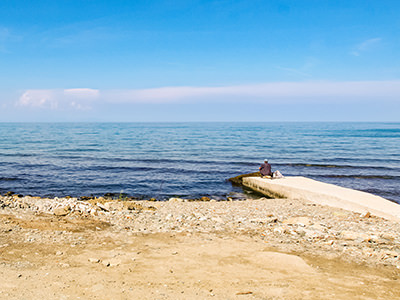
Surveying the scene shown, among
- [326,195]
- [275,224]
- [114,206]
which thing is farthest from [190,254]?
[326,195]

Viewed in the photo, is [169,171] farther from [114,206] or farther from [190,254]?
[190,254]

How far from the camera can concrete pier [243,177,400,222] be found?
14.5 m

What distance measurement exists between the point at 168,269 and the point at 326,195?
12.3 m

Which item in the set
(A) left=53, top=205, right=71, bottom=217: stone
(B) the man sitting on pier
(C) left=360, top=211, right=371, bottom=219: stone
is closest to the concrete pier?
(C) left=360, top=211, right=371, bottom=219: stone

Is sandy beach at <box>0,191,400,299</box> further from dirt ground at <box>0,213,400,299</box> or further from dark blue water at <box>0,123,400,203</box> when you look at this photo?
dark blue water at <box>0,123,400,203</box>

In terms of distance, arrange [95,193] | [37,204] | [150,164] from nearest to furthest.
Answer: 1. [37,204]
2. [95,193]
3. [150,164]

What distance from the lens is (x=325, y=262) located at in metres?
8.48

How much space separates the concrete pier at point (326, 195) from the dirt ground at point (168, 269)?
724 cm

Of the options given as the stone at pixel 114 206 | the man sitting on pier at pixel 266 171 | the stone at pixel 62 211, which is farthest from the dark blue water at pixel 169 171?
the stone at pixel 62 211

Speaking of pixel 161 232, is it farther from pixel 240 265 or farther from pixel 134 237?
pixel 240 265

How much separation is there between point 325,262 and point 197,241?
12.9 feet

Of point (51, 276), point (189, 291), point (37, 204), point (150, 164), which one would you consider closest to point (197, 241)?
point (189, 291)

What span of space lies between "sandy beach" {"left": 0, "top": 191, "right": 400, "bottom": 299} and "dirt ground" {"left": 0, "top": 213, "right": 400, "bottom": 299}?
24mm

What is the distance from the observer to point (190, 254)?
8.88m
